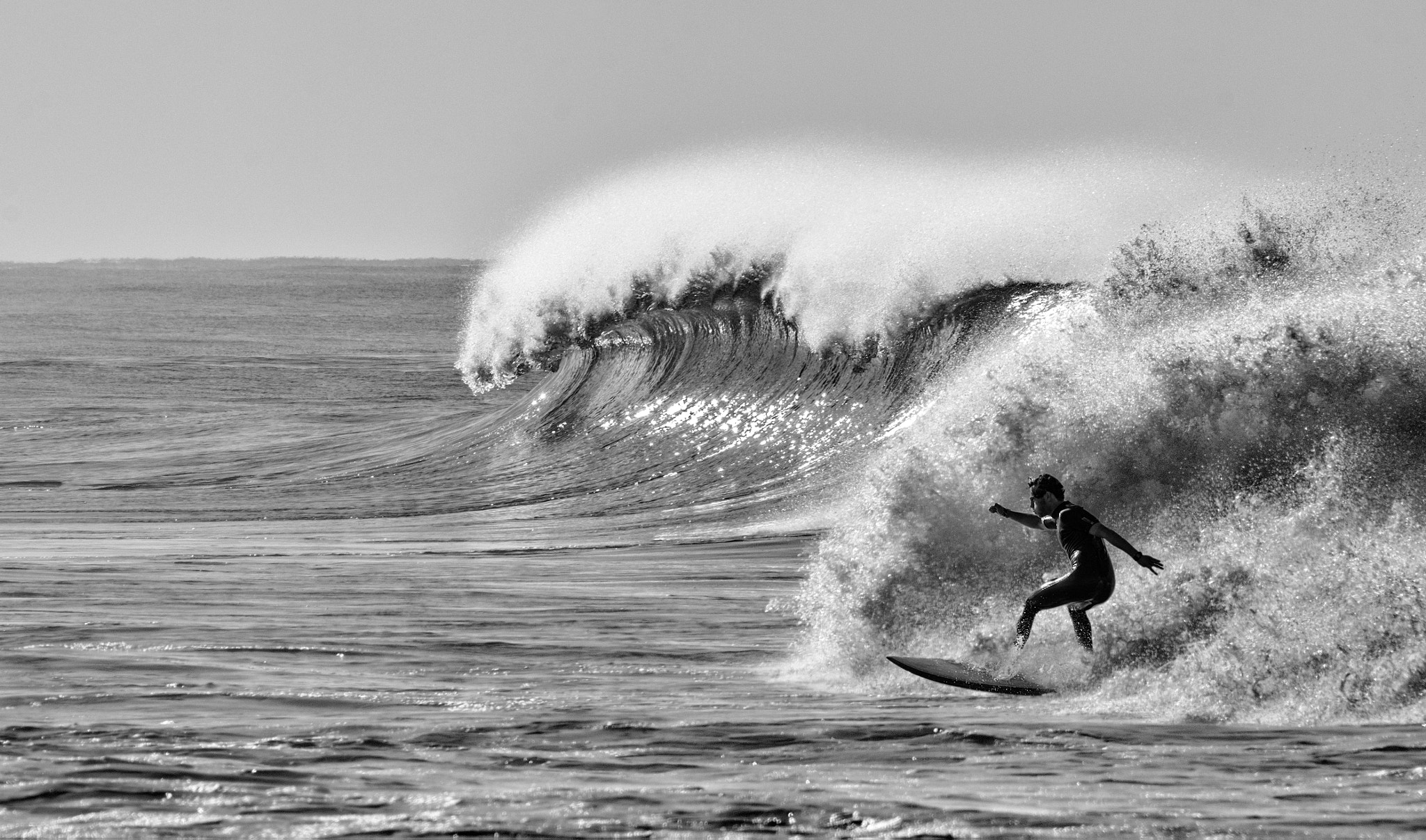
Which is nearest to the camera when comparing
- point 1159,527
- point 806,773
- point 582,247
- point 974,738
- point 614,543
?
point 806,773

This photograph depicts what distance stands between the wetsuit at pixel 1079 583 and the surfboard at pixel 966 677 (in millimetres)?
260

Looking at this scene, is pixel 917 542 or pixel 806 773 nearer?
pixel 806 773

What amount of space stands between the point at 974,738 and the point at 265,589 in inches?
208

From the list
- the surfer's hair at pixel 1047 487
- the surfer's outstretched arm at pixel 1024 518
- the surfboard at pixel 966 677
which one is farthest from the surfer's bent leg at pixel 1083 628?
the surfer's hair at pixel 1047 487

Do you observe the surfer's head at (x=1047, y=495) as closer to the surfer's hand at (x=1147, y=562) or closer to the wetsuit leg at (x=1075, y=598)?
the wetsuit leg at (x=1075, y=598)

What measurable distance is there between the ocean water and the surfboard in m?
0.08

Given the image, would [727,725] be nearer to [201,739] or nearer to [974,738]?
[974,738]

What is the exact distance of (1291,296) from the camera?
9422mm

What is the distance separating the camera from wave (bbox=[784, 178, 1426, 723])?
5.84 m

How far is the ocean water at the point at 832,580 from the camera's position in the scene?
4746 millimetres

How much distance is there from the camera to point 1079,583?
6.41 meters

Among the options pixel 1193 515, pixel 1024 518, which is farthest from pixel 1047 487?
pixel 1193 515

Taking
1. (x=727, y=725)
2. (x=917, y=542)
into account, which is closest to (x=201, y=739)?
(x=727, y=725)

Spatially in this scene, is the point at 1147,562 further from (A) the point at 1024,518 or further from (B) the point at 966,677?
(B) the point at 966,677
